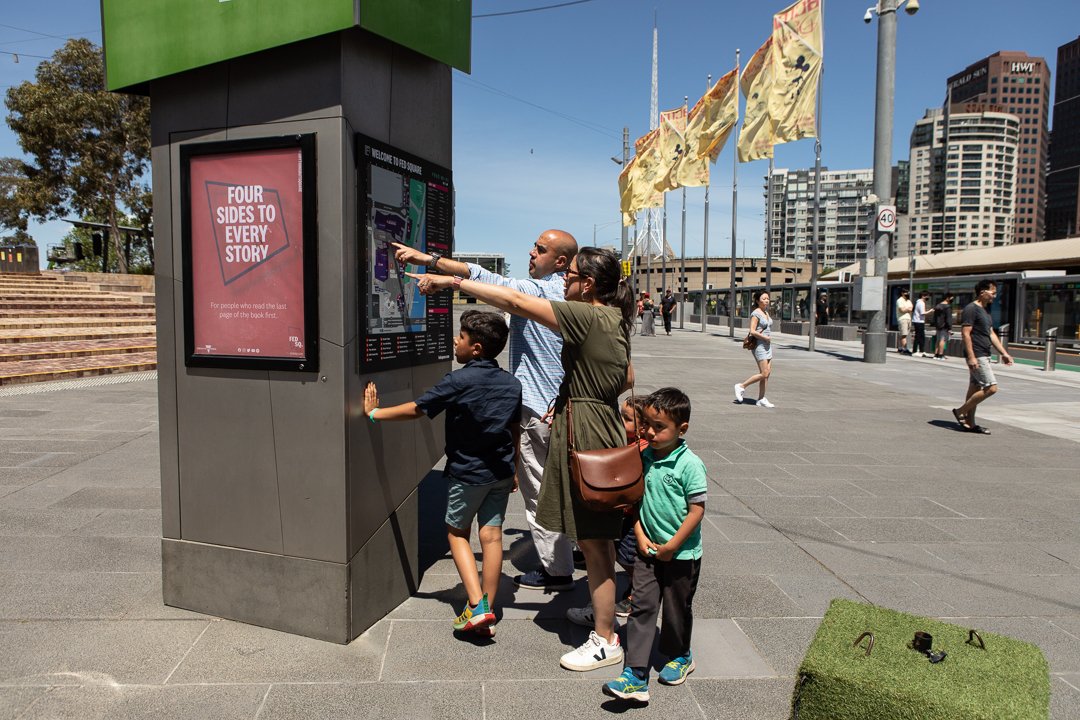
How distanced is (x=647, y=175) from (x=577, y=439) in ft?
93.5

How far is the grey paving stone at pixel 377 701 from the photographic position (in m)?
2.79

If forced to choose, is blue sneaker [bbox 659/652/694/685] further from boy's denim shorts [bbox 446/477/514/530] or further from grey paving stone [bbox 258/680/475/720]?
→ boy's denim shorts [bbox 446/477/514/530]

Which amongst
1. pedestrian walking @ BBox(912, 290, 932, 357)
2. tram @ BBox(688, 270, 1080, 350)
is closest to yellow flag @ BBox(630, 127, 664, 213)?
tram @ BBox(688, 270, 1080, 350)

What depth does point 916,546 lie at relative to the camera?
495cm

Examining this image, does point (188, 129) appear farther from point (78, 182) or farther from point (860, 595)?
point (78, 182)

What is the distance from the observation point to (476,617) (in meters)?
3.35

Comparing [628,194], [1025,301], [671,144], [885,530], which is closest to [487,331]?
[885,530]

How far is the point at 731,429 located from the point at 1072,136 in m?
127

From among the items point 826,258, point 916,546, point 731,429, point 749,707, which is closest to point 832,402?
point 731,429

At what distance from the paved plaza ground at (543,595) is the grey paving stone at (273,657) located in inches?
0.4

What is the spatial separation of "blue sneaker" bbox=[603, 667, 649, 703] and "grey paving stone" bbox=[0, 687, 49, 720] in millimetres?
2213

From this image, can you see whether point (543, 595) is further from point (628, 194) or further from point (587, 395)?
point (628, 194)

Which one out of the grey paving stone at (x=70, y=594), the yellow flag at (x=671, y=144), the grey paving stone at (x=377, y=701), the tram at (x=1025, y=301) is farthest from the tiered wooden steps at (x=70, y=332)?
the tram at (x=1025, y=301)

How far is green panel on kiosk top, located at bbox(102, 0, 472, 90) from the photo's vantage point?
3.08 meters
